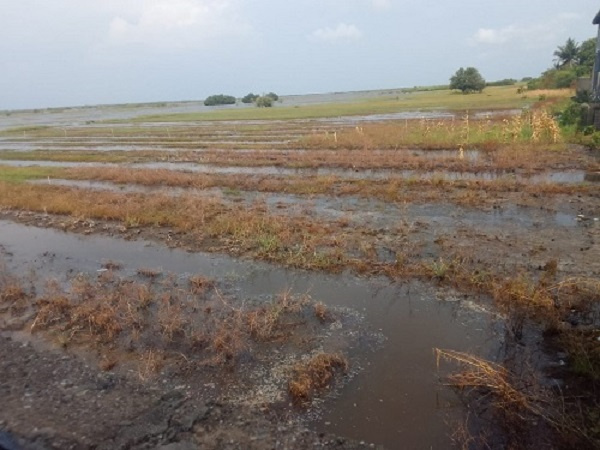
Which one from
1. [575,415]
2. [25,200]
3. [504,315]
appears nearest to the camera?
[575,415]

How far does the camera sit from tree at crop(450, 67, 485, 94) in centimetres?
7694

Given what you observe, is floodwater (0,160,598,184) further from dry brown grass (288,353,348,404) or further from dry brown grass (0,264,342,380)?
dry brown grass (288,353,348,404)

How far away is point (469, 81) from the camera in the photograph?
3063 inches

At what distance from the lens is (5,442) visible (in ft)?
18.2

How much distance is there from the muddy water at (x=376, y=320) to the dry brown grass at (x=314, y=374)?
0.96 ft

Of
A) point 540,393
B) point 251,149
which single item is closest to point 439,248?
point 540,393

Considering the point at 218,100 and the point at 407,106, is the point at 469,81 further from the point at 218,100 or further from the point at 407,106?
the point at 218,100

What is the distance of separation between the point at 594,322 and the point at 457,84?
81860 millimetres

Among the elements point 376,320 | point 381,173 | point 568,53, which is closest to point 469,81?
Answer: point 568,53

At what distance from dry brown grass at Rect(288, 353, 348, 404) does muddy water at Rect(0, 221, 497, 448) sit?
11.6 inches

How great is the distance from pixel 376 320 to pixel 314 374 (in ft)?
7.06

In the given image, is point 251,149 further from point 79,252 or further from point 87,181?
point 79,252

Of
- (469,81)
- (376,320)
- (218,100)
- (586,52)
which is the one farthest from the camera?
(218,100)

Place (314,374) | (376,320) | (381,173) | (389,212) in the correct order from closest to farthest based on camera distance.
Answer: (314,374) < (376,320) < (389,212) < (381,173)
